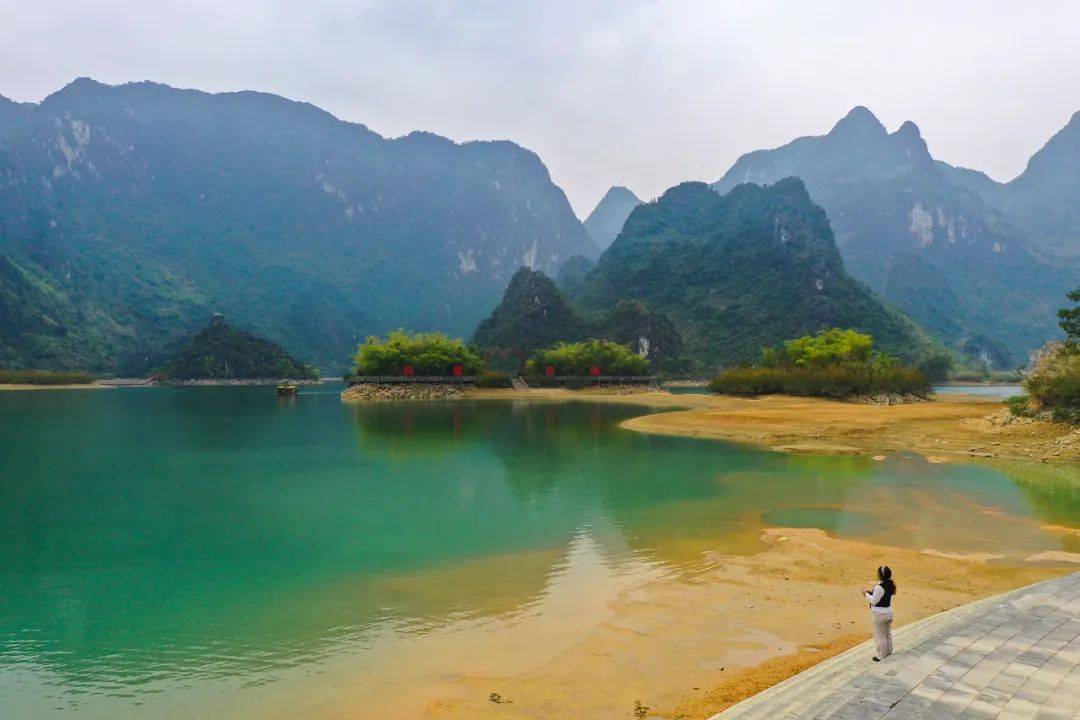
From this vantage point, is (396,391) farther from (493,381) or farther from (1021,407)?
(1021,407)

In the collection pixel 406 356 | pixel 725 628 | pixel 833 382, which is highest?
pixel 406 356

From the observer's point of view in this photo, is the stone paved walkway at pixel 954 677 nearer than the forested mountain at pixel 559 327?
Yes

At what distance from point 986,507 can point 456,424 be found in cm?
4215

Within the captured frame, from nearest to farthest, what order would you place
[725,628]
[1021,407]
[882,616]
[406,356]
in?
[882,616] → [725,628] → [1021,407] → [406,356]

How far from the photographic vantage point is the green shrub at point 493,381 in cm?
10750

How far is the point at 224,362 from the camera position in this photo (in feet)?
531

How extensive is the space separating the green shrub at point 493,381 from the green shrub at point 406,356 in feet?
21.6

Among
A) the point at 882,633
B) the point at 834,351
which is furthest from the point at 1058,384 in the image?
the point at 834,351

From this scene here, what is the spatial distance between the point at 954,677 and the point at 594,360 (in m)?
108

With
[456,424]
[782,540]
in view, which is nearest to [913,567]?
[782,540]

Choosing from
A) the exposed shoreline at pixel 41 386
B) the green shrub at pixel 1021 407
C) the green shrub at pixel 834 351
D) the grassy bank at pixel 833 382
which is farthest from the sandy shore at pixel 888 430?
the exposed shoreline at pixel 41 386

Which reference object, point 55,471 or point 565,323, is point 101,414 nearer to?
point 55,471

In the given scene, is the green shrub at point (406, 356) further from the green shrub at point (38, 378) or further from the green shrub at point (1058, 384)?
the green shrub at point (38, 378)

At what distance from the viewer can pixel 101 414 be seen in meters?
66.1
